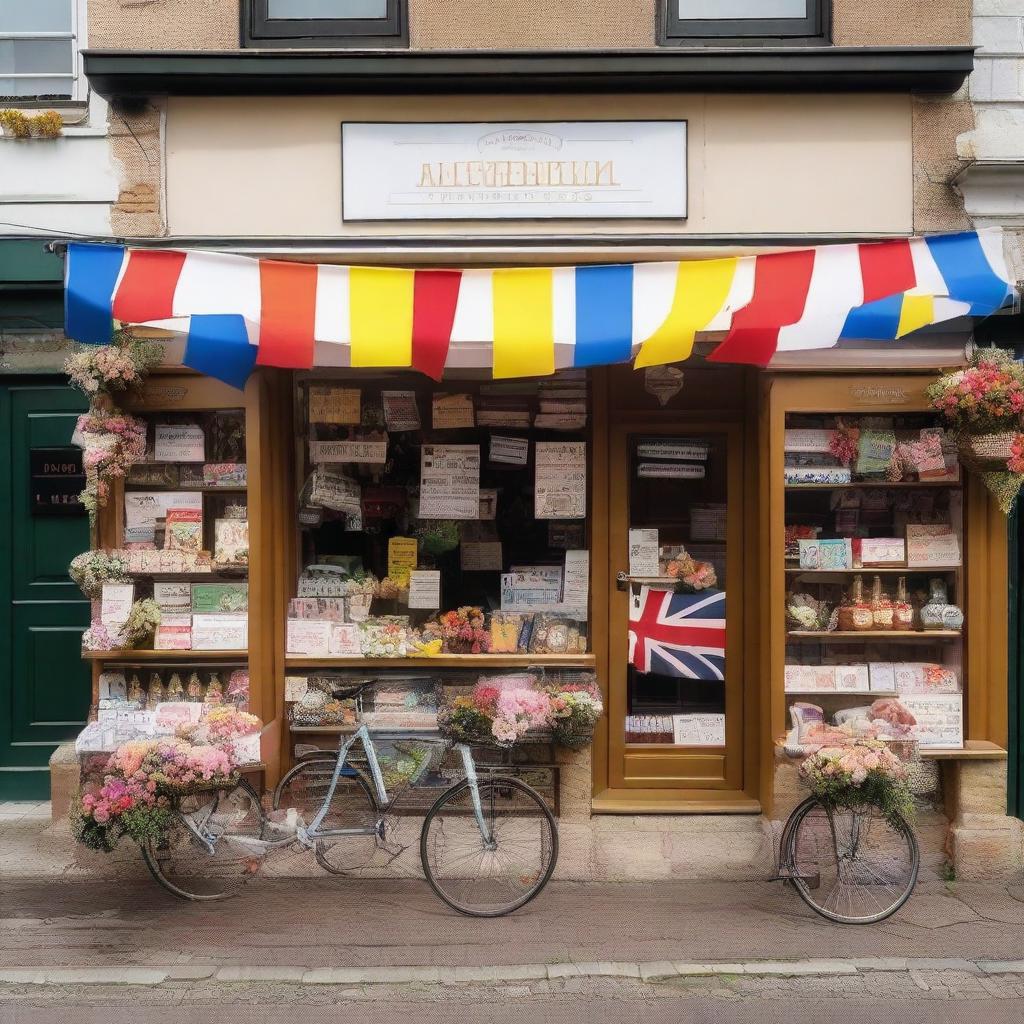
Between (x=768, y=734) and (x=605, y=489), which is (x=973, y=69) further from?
(x=768, y=734)

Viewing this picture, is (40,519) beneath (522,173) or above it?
beneath

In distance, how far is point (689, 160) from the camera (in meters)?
6.73

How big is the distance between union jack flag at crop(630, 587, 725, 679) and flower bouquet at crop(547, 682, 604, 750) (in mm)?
692

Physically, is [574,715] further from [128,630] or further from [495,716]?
[128,630]

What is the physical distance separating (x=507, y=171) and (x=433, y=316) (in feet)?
4.19

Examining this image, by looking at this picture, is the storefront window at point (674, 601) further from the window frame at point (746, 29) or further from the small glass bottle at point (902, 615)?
the window frame at point (746, 29)

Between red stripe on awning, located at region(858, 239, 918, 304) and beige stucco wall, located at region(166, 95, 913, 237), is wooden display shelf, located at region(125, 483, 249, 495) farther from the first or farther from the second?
red stripe on awning, located at region(858, 239, 918, 304)

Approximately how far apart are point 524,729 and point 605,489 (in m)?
1.84

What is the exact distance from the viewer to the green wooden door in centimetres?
736

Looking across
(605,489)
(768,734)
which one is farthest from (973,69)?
(768,734)

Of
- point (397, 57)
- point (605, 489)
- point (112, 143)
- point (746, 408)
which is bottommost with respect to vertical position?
point (605, 489)

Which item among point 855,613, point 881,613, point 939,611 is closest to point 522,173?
point 855,613

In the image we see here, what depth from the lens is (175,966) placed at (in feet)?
17.3

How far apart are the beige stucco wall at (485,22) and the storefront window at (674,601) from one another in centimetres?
265
